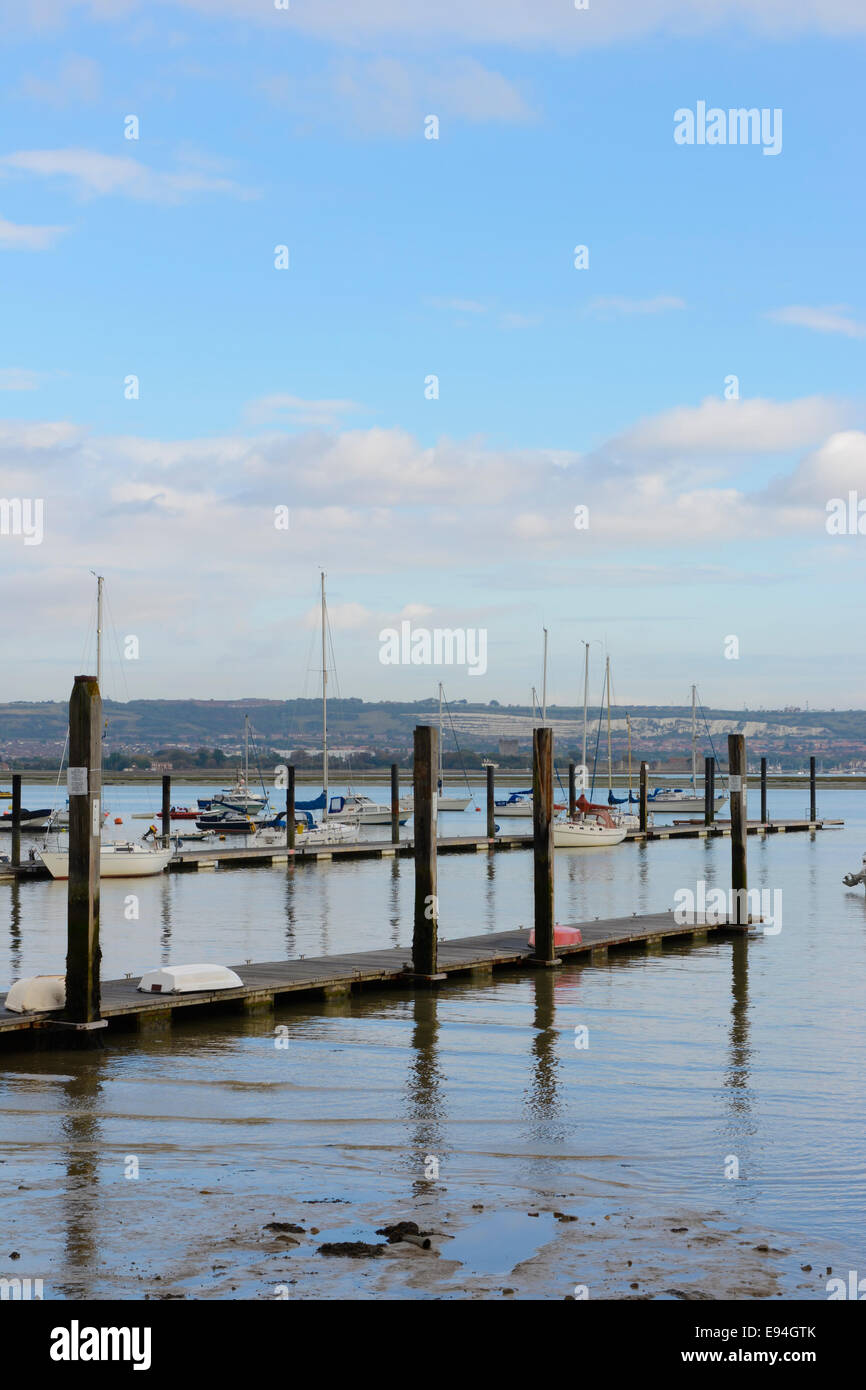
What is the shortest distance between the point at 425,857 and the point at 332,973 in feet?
8.76

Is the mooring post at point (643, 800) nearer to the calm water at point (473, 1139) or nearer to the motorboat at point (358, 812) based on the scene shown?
the motorboat at point (358, 812)

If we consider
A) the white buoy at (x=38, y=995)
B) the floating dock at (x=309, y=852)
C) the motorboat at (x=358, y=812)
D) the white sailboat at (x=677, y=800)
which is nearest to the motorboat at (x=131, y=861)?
the floating dock at (x=309, y=852)

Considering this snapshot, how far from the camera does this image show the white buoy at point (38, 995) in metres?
18.2

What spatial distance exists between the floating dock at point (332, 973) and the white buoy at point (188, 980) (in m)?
0.12

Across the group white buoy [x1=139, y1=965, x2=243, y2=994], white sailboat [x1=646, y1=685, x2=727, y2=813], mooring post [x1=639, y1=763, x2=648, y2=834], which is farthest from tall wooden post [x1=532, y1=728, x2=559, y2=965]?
white sailboat [x1=646, y1=685, x2=727, y2=813]

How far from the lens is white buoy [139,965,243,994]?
2050 centimetres

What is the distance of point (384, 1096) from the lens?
655 inches

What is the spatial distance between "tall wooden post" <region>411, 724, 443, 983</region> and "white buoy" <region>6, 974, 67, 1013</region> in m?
7.02

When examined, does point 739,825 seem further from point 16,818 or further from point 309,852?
point 16,818

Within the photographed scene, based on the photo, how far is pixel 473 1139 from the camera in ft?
47.8

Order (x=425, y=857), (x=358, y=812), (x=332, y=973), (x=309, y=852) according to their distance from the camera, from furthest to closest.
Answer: (x=358, y=812) < (x=309, y=852) < (x=425, y=857) < (x=332, y=973)

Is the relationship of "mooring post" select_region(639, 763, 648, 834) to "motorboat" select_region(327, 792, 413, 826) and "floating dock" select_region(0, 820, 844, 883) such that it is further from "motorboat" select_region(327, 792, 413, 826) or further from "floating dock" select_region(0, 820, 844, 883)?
"motorboat" select_region(327, 792, 413, 826)

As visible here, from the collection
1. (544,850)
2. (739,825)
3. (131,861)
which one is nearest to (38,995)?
(544,850)
